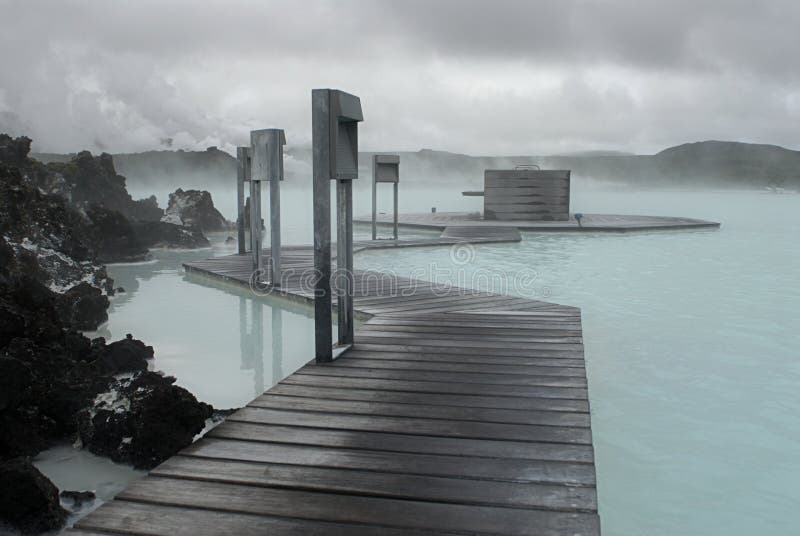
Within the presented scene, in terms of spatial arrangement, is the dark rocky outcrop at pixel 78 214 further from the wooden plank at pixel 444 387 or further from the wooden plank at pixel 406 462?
the wooden plank at pixel 406 462

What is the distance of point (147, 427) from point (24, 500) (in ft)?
2.68

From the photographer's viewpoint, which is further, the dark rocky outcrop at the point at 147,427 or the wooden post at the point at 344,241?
the wooden post at the point at 344,241

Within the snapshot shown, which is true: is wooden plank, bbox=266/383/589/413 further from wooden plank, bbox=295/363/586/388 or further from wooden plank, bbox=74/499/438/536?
wooden plank, bbox=74/499/438/536

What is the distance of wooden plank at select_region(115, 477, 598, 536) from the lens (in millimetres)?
2301

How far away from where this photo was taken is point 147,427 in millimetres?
3617

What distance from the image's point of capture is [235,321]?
7695 mm

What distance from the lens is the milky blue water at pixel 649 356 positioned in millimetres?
3908

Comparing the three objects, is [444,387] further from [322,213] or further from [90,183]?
[90,183]

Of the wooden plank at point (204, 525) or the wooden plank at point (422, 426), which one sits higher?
the wooden plank at point (422, 426)

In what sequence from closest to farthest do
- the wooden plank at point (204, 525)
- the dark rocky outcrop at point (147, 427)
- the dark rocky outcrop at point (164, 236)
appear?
the wooden plank at point (204, 525), the dark rocky outcrop at point (147, 427), the dark rocky outcrop at point (164, 236)

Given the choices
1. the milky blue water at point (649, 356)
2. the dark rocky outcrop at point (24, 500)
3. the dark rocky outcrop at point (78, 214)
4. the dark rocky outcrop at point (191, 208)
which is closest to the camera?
the dark rocky outcrop at point (24, 500)

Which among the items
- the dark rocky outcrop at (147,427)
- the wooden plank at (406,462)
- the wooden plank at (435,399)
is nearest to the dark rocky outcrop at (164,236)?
the dark rocky outcrop at (147,427)

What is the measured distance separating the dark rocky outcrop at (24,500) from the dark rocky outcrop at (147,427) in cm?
75

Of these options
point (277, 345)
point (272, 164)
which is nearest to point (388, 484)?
point (277, 345)
